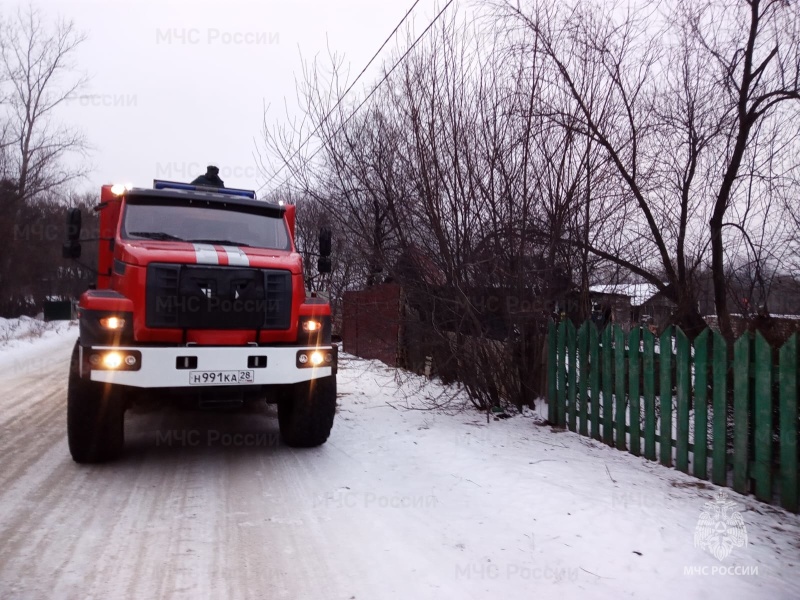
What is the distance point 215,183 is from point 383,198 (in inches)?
86.6

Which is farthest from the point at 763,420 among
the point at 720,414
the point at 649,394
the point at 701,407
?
the point at 649,394

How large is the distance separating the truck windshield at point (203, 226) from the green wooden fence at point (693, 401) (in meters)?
3.53

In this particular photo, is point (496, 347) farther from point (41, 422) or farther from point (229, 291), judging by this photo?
point (41, 422)

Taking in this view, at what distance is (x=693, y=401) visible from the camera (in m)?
4.95

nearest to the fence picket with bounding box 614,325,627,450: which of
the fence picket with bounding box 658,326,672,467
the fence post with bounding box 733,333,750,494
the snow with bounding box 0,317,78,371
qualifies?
the fence picket with bounding box 658,326,672,467

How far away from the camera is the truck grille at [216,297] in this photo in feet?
15.7

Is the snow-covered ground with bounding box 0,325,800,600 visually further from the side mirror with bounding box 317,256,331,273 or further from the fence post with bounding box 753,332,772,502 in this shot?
the side mirror with bounding box 317,256,331,273

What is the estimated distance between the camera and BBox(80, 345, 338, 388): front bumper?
454 cm

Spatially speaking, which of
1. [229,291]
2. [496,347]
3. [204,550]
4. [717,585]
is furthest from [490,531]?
[496,347]

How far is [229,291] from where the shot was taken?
16.4ft

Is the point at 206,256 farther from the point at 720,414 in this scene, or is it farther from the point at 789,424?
the point at 789,424

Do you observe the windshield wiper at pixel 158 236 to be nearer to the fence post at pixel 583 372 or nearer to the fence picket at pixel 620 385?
the fence post at pixel 583 372

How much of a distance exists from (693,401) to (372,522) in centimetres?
303

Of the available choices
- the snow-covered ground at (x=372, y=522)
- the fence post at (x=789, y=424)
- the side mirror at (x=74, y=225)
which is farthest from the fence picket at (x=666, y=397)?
the side mirror at (x=74, y=225)
